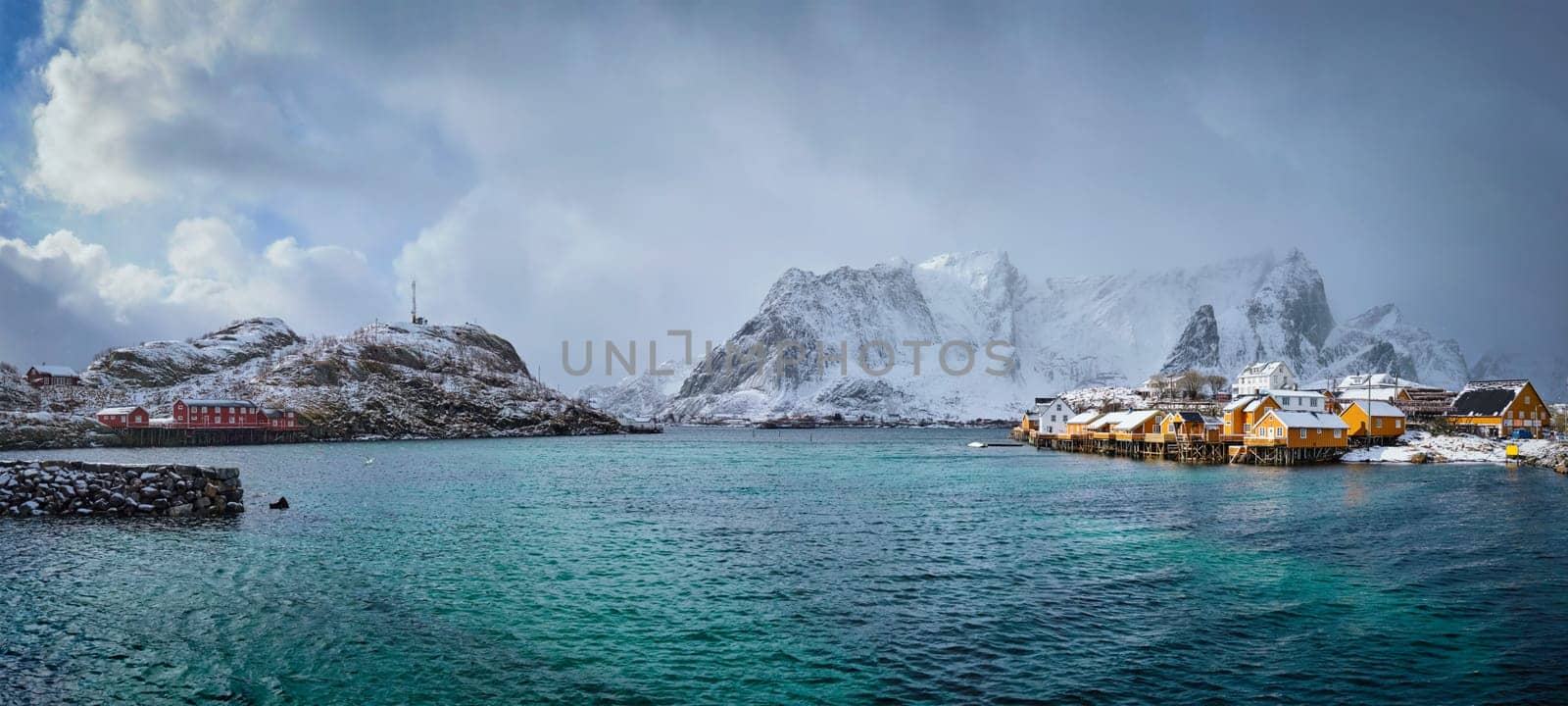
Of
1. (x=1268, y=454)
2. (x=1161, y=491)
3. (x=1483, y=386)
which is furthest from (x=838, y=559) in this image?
(x=1483, y=386)

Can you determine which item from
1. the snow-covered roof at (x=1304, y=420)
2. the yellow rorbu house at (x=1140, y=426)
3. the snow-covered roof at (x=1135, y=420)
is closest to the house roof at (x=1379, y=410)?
the snow-covered roof at (x=1304, y=420)

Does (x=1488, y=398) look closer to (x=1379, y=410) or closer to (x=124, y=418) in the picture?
(x=1379, y=410)

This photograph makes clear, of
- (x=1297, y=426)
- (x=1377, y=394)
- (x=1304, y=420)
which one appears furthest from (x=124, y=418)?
(x=1377, y=394)

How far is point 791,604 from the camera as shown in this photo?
2478cm

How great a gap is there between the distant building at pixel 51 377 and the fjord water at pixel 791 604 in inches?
6846

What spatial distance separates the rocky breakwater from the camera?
40.4 meters

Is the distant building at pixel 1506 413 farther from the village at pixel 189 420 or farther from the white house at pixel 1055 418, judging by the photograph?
the village at pixel 189 420

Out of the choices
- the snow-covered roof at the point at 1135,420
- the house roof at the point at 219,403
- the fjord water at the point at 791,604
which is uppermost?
the house roof at the point at 219,403

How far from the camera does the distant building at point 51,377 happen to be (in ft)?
557

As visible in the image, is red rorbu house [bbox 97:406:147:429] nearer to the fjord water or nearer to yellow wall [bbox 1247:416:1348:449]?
the fjord water

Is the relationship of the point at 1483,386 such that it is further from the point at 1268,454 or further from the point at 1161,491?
the point at 1161,491

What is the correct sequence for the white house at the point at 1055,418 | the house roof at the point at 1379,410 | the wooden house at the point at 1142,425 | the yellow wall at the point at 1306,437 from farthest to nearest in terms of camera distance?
the white house at the point at 1055,418, the wooden house at the point at 1142,425, the house roof at the point at 1379,410, the yellow wall at the point at 1306,437

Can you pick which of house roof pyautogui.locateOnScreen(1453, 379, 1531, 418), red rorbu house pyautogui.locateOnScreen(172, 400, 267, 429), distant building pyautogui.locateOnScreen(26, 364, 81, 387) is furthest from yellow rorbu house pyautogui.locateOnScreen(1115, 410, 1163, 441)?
distant building pyautogui.locateOnScreen(26, 364, 81, 387)

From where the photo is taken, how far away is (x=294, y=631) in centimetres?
2086
